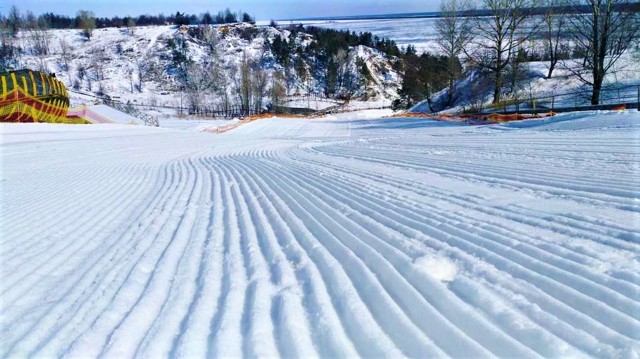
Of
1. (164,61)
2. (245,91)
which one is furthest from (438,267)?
(164,61)

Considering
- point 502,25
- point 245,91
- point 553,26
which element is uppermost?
point 553,26

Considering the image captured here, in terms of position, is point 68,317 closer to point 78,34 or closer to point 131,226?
point 131,226

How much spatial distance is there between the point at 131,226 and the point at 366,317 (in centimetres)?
401

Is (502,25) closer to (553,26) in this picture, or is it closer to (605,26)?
(553,26)

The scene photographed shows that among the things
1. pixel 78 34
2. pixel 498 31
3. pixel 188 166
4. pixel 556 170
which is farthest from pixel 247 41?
pixel 556 170

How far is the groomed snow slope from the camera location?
2.63m

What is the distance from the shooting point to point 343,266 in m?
3.75

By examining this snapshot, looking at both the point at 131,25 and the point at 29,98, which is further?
the point at 131,25

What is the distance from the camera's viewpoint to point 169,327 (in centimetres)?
295

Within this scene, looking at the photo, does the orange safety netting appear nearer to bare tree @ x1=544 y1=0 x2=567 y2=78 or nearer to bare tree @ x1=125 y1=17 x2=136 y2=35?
bare tree @ x1=544 y1=0 x2=567 y2=78

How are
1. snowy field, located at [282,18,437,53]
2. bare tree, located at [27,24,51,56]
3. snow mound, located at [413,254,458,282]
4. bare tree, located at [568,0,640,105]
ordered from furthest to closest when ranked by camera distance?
snowy field, located at [282,18,437,53], bare tree, located at [27,24,51,56], bare tree, located at [568,0,640,105], snow mound, located at [413,254,458,282]

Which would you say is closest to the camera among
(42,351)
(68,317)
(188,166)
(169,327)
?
(42,351)

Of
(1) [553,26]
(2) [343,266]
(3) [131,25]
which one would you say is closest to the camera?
(2) [343,266]

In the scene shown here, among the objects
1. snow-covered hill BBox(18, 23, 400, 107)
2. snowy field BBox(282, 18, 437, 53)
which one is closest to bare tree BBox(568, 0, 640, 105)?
snow-covered hill BBox(18, 23, 400, 107)
